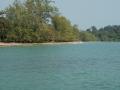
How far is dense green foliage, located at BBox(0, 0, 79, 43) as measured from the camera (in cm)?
8219

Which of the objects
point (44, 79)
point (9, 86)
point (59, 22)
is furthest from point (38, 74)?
point (59, 22)

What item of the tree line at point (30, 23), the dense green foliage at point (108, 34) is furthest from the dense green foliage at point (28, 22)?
the dense green foliage at point (108, 34)

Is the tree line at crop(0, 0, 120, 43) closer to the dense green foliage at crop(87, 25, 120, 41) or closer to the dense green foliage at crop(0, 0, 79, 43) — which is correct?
the dense green foliage at crop(0, 0, 79, 43)

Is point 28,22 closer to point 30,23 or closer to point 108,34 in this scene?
point 30,23

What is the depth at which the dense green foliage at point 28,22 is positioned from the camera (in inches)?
3236

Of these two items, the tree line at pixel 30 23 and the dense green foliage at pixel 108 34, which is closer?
the tree line at pixel 30 23

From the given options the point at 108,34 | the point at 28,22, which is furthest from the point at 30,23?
the point at 108,34

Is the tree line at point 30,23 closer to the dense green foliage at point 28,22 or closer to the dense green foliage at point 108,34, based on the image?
the dense green foliage at point 28,22

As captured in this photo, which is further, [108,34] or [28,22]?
[108,34]

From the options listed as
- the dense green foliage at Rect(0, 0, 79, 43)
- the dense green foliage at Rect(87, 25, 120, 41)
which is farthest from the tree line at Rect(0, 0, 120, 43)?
the dense green foliage at Rect(87, 25, 120, 41)

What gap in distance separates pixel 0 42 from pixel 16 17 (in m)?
6.78

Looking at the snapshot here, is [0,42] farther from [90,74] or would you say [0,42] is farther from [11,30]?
[90,74]

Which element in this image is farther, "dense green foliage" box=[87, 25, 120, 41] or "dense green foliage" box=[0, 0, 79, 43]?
"dense green foliage" box=[87, 25, 120, 41]

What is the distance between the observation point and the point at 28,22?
84.9 m
